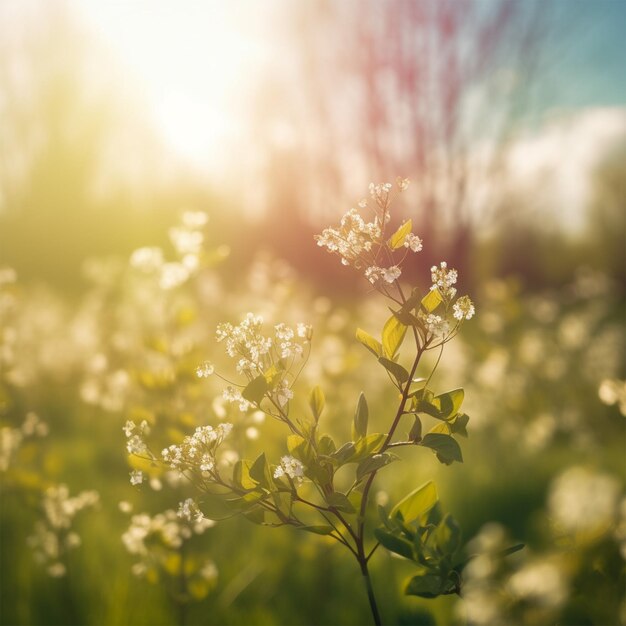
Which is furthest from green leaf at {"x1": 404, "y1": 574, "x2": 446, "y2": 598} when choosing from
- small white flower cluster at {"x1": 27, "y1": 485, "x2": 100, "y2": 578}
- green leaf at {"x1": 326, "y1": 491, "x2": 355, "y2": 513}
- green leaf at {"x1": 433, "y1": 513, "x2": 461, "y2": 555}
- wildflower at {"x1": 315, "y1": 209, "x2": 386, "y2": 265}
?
small white flower cluster at {"x1": 27, "y1": 485, "x2": 100, "y2": 578}

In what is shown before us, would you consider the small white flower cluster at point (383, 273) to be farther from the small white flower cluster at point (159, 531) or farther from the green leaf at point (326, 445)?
the small white flower cluster at point (159, 531)

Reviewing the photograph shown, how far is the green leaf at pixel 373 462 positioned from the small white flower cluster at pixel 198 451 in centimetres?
27

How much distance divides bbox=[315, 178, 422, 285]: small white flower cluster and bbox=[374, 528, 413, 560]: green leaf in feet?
1.64

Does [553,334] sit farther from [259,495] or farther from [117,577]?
[259,495]

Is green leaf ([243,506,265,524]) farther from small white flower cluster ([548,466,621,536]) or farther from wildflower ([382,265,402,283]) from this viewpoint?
small white flower cluster ([548,466,621,536])

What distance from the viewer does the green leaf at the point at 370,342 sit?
1.28 meters

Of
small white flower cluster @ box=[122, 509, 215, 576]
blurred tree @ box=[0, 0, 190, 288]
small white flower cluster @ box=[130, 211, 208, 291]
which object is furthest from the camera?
blurred tree @ box=[0, 0, 190, 288]

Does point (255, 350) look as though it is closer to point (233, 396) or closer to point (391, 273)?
point (233, 396)

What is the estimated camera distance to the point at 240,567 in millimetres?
3896

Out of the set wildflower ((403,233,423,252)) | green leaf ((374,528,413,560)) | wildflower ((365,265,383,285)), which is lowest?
green leaf ((374,528,413,560))

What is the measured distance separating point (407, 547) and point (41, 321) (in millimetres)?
6652

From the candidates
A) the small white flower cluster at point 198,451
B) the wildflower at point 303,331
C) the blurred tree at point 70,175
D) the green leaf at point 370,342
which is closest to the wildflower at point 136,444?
the small white flower cluster at point 198,451

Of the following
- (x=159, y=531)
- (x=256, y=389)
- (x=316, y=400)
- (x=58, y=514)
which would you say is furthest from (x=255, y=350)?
(x=58, y=514)

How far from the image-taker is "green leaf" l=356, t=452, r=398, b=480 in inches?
47.1
